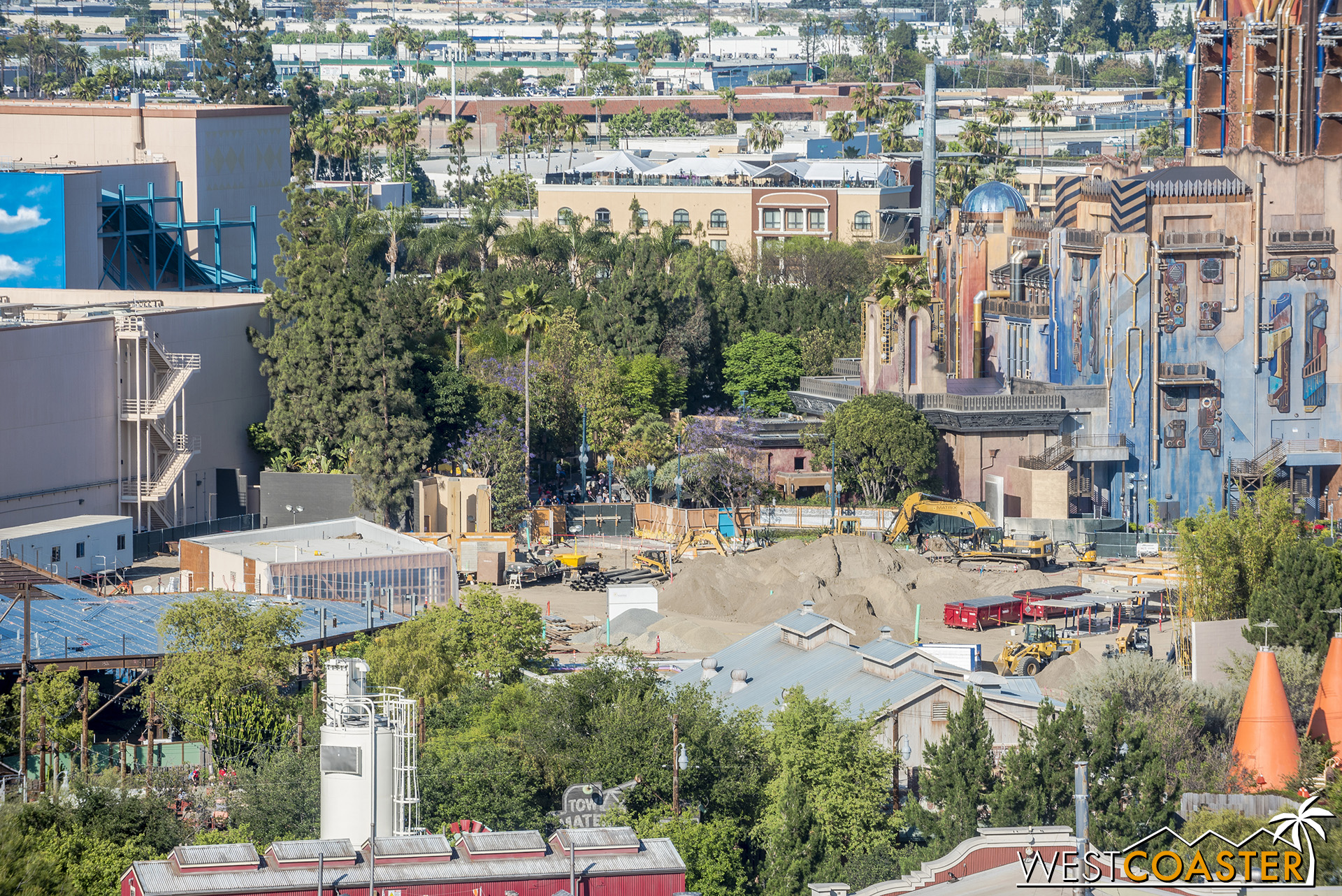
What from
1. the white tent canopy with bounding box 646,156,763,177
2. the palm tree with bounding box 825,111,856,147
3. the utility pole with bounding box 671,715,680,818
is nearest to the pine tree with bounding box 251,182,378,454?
the utility pole with bounding box 671,715,680,818

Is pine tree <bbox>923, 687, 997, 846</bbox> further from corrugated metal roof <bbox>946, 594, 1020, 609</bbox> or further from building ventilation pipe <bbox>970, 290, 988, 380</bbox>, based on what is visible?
building ventilation pipe <bbox>970, 290, 988, 380</bbox>

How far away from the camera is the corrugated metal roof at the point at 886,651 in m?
58.2

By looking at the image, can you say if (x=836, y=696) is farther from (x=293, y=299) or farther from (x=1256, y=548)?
(x=293, y=299)

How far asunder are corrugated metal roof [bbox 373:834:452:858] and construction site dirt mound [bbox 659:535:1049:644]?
3908 cm

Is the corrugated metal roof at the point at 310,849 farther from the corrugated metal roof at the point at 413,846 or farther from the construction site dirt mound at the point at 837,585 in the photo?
the construction site dirt mound at the point at 837,585

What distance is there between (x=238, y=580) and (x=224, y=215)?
172ft

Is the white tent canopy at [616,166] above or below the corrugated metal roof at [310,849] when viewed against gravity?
above

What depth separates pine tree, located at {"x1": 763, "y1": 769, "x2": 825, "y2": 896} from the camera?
4569 centimetres

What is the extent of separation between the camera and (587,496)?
104 meters

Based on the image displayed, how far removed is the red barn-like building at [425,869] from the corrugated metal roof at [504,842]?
18mm

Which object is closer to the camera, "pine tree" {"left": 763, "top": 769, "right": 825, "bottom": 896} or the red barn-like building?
A: the red barn-like building

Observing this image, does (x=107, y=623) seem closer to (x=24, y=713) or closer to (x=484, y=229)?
(x=24, y=713)

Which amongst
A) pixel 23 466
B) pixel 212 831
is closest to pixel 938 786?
pixel 212 831

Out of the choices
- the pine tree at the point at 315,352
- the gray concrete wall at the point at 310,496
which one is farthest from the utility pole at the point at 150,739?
the pine tree at the point at 315,352
